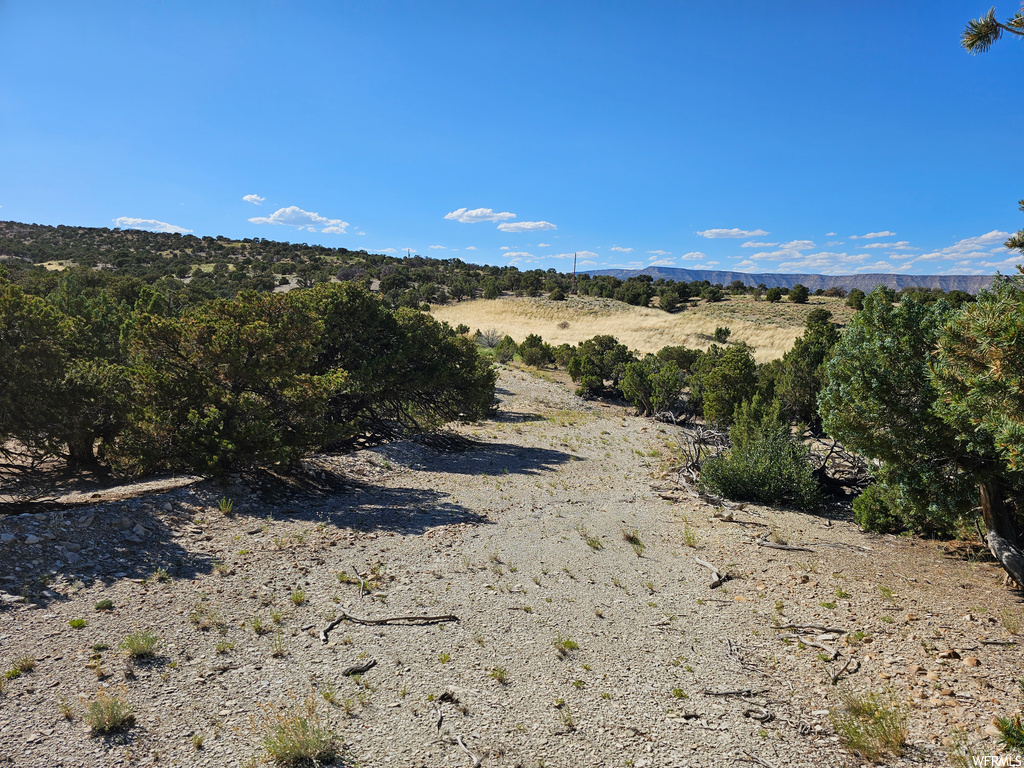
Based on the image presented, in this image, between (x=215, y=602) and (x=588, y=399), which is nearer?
(x=215, y=602)

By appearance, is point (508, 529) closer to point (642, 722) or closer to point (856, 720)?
point (642, 722)

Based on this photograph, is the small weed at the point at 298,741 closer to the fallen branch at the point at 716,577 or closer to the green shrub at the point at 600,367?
the fallen branch at the point at 716,577

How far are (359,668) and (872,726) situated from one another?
190 inches

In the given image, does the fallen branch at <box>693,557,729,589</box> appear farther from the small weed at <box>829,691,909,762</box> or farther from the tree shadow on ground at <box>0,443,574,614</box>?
the tree shadow on ground at <box>0,443,574,614</box>

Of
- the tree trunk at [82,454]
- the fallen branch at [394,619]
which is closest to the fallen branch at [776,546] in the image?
the fallen branch at [394,619]

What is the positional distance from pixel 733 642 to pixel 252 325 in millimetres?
9973

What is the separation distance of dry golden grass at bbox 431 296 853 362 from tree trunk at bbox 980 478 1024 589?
37192mm

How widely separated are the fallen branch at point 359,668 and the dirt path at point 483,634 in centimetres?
8

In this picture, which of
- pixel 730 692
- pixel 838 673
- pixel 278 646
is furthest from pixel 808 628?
pixel 278 646

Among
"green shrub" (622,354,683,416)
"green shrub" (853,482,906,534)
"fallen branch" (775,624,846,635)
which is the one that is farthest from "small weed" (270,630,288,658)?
"green shrub" (622,354,683,416)

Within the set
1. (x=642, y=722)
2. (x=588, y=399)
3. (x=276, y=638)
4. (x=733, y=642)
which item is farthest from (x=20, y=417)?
(x=588, y=399)

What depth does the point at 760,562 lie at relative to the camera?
29.7 ft

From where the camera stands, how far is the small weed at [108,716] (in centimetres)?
446

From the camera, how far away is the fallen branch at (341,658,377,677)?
5.63m
